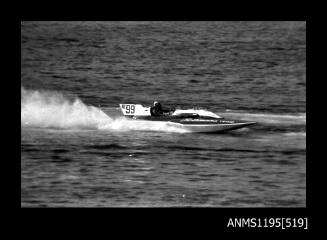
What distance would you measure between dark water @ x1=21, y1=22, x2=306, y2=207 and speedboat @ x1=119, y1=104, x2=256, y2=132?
1.52 ft

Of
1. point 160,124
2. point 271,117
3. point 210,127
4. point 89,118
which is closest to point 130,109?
point 160,124

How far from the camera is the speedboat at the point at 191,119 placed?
120ft

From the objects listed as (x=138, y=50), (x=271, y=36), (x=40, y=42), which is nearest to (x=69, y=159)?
(x=138, y=50)

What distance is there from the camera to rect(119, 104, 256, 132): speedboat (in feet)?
120

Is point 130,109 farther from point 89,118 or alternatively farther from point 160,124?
point 89,118

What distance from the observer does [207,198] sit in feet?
86.0

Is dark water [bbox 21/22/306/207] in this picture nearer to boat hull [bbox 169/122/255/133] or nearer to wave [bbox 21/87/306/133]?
wave [bbox 21/87/306/133]

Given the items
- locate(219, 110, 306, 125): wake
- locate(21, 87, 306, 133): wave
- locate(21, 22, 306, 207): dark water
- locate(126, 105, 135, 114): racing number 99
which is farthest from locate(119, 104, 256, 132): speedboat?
locate(219, 110, 306, 125): wake

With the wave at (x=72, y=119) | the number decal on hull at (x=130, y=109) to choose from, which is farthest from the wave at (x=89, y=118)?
the number decal on hull at (x=130, y=109)

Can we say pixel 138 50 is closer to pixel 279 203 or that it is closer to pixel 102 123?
pixel 102 123

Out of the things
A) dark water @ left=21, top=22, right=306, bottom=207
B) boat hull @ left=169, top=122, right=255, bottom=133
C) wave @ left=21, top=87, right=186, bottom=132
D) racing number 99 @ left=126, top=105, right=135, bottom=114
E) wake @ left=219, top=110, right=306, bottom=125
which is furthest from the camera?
wake @ left=219, top=110, right=306, bottom=125

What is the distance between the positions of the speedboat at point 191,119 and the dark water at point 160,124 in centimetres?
46

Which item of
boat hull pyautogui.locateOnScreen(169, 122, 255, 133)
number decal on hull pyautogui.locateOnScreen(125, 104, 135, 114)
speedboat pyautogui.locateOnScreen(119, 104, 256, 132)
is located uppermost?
number decal on hull pyautogui.locateOnScreen(125, 104, 135, 114)

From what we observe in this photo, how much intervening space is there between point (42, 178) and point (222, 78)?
99.3 ft
